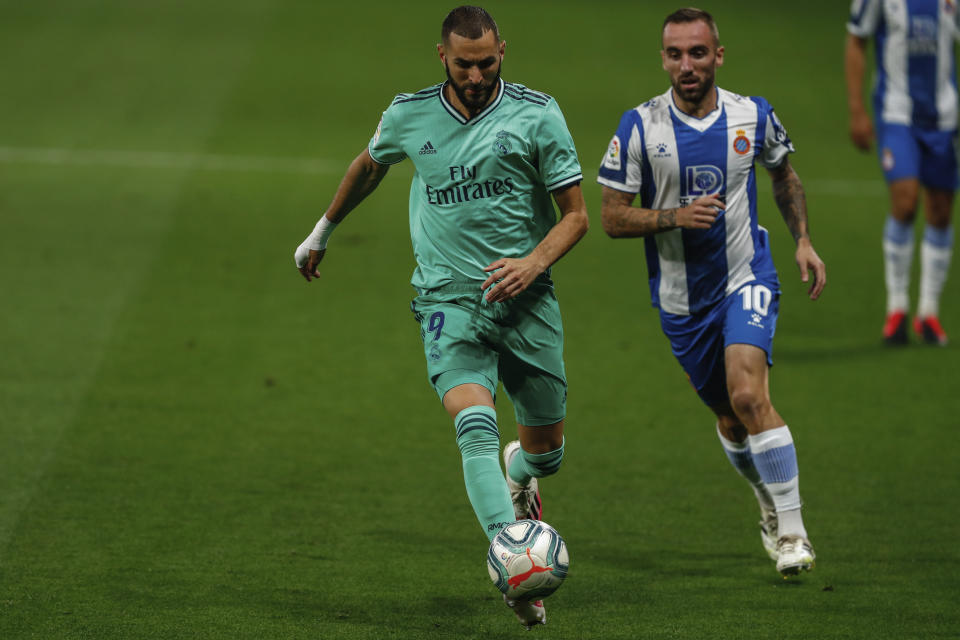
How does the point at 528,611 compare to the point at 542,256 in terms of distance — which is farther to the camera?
the point at 542,256

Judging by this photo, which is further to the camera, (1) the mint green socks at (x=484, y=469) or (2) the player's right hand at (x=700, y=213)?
(2) the player's right hand at (x=700, y=213)

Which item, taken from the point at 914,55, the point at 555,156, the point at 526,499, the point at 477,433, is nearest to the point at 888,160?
the point at 914,55

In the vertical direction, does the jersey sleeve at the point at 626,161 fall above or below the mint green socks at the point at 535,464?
above

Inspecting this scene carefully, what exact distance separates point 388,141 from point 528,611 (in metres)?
1.83

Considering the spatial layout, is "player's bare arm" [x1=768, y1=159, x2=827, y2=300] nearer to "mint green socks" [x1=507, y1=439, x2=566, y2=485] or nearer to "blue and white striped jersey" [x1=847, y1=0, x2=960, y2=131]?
"mint green socks" [x1=507, y1=439, x2=566, y2=485]

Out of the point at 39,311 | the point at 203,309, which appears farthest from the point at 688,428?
the point at 39,311

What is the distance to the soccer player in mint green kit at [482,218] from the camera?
194 inches

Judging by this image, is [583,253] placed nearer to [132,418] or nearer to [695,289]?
[132,418]

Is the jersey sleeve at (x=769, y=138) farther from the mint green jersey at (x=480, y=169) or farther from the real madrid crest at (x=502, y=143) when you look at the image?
the real madrid crest at (x=502, y=143)

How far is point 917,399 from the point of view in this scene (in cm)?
838

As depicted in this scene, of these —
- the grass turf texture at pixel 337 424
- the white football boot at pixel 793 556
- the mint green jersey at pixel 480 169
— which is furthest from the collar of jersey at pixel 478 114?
the white football boot at pixel 793 556

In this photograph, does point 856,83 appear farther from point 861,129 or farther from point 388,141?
point 388,141

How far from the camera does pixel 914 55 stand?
9.12m

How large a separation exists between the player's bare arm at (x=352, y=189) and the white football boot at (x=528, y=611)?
63.6 inches
